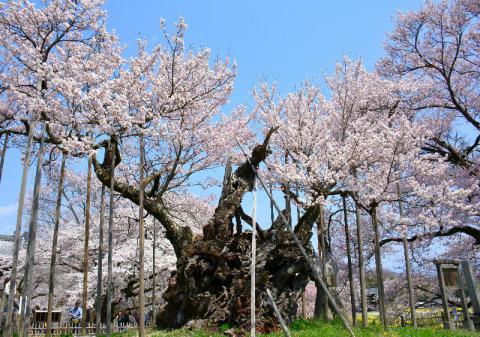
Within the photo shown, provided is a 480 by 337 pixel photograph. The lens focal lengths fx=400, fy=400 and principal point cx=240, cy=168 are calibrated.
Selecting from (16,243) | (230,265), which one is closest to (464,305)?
(230,265)

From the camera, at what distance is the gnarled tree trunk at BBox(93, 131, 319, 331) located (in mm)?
11133

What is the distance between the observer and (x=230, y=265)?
1190cm

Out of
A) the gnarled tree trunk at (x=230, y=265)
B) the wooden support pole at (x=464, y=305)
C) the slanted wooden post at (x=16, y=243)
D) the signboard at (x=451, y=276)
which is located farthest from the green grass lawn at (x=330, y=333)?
the slanted wooden post at (x=16, y=243)

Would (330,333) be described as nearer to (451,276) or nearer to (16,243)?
(451,276)

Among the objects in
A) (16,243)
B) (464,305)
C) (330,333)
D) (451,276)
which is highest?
(16,243)

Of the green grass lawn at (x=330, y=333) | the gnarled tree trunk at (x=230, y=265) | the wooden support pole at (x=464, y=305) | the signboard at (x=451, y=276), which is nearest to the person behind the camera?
the green grass lawn at (x=330, y=333)

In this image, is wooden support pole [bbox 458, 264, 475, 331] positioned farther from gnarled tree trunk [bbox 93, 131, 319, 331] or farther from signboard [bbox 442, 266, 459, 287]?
gnarled tree trunk [bbox 93, 131, 319, 331]

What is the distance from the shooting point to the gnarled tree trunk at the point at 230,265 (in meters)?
11.1

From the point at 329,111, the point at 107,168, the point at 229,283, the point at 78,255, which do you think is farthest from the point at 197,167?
the point at 78,255

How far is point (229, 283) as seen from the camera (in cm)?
1162

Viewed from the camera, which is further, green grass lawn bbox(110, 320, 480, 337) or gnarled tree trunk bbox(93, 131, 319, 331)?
gnarled tree trunk bbox(93, 131, 319, 331)

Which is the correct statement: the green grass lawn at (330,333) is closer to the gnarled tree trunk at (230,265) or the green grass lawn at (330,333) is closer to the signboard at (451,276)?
the gnarled tree trunk at (230,265)

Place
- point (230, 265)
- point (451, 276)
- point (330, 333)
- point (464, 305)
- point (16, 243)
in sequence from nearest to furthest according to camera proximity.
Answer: point (16, 243) → point (330, 333) → point (230, 265) → point (464, 305) → point (451, 276)

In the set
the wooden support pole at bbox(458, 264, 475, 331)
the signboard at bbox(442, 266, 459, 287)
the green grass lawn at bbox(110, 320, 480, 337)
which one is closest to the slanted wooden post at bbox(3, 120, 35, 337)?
the green grass lawn at bbox(110, 320, 480, 337)
